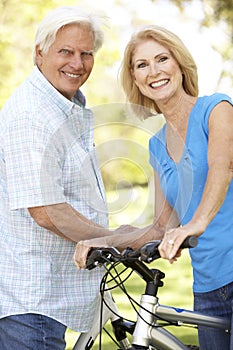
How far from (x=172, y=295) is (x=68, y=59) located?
4.80 meters

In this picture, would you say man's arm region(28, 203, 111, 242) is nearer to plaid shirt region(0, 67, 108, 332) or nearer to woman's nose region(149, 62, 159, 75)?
plaid shirt region(0, 67, 108, 332)

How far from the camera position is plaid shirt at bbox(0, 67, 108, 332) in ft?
7.25

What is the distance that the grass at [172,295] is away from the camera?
5.33 m

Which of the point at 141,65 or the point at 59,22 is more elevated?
the point at 59,22

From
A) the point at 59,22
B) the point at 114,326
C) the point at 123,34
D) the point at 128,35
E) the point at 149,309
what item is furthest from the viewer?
the point at 123,34

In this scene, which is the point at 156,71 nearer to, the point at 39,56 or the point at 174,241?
the point at 39,56

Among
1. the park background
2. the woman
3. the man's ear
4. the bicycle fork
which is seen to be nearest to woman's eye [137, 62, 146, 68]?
the woman

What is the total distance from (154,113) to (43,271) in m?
0.55

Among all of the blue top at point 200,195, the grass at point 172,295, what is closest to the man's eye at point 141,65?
the blue top at point 200,195

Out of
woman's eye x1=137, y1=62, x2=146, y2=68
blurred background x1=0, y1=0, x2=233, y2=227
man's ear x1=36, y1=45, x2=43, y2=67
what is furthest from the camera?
blurred background x1=0, y1=0, x2=233, y2=227

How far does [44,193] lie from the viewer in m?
2.20

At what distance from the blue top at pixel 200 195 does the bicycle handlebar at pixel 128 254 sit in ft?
0.80

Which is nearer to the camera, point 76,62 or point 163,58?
point 163,58

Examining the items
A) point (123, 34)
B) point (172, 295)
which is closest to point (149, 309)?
point (172, 295)
